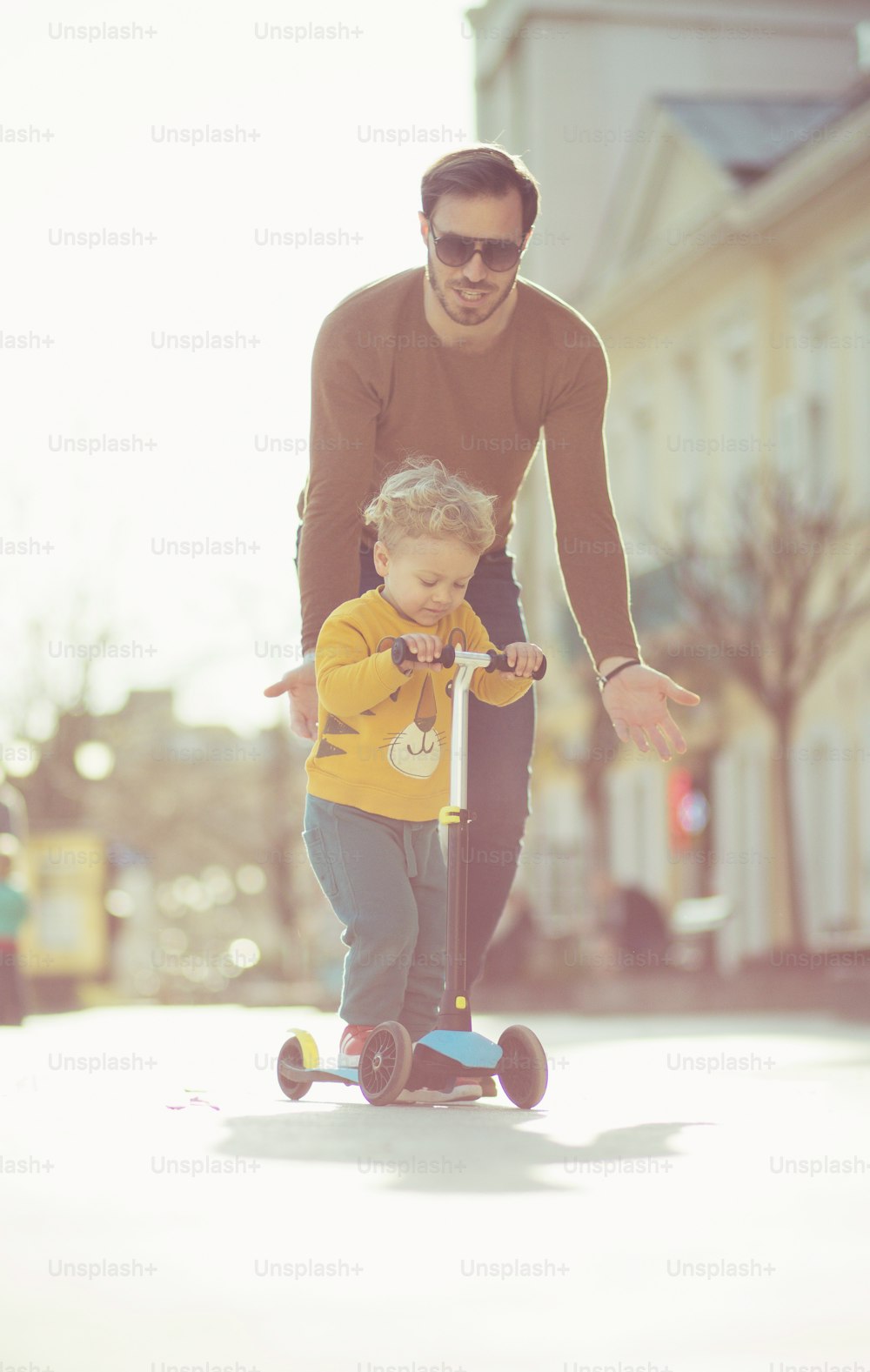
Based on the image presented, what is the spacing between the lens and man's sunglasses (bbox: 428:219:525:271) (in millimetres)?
5016

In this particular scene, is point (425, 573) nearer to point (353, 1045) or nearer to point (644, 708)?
point (644, 708)

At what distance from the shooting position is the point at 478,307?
514cm

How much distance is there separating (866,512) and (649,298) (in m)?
10.1

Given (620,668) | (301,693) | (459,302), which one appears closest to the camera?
(459,302)

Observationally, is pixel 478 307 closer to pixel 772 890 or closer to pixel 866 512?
pixel 866 512

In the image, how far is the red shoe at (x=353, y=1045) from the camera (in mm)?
5188

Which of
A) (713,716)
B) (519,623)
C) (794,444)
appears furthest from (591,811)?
(519,623)

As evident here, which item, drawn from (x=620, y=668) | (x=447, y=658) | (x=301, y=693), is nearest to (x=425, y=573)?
(x=447, y=658)

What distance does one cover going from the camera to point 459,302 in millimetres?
5125

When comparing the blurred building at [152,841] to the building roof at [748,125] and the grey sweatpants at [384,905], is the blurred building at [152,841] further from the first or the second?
the grey sweatpants at [384,905]

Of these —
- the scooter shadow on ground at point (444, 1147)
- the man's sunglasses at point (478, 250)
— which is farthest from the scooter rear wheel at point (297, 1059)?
the man's sunglasses at point (478, 250)

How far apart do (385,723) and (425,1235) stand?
1668mm

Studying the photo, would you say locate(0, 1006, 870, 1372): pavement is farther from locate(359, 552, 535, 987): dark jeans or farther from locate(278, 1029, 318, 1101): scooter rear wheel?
locate(359, 552, 535, 987): dark jeans

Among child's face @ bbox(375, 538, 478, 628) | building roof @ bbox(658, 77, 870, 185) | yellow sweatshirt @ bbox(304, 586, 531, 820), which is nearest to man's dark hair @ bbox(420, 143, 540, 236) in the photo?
child's face @ bbox(375, 538, 478, 628)
